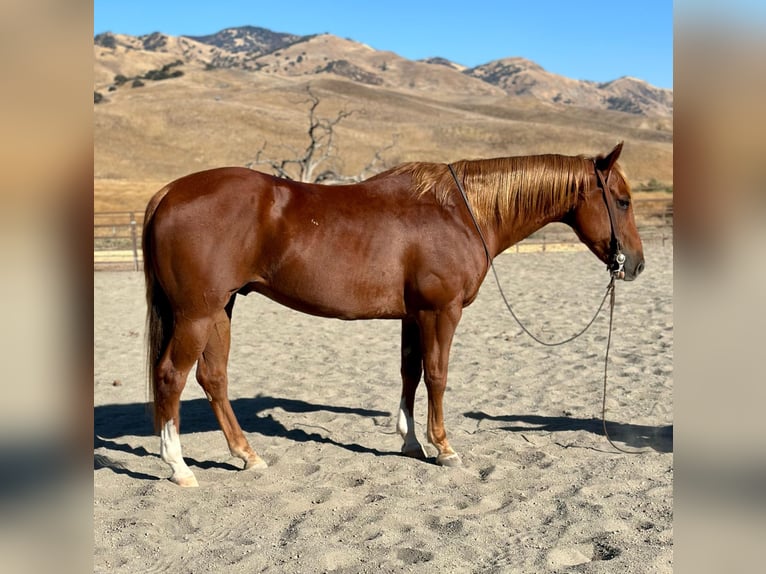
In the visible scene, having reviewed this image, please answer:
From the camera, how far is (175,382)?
3889mm

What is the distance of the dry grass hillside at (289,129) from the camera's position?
41.6 meters

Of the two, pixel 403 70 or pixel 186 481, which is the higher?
pixel 403 70

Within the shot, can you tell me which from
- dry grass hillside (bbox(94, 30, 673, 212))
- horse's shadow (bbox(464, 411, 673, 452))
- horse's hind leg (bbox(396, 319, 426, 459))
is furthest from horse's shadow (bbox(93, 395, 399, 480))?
dry grass hillside (bbox(94, 30, 673, 212))

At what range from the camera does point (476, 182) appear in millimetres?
4238

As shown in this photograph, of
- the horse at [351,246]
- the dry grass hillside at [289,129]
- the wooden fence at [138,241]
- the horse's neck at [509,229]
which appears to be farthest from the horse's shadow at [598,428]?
the dry grass hillside at [289,129]

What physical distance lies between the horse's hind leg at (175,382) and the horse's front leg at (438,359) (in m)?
1.29

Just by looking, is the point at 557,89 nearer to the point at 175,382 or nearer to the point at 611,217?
the point at 611,217

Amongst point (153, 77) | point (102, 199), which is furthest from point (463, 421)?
point (153, 77)

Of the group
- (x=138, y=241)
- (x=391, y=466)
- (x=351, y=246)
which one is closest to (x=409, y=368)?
(x=391, y=466)

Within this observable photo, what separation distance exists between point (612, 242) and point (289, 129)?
4806 cm

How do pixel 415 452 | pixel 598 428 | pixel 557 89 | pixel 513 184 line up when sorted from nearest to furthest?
pixel 513 184 → pixel 415 452 → pixel 598 428 → pixel 557 89
